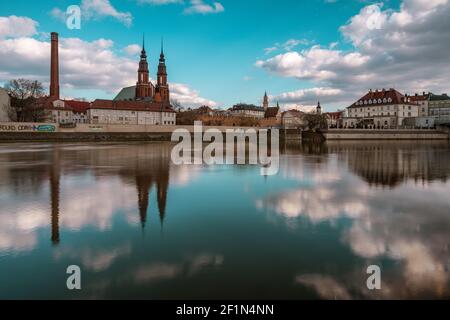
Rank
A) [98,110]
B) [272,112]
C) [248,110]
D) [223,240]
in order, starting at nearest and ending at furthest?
[223,240] < [98,110] < [272,112] < [248,110]

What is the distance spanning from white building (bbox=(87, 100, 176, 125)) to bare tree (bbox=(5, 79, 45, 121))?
14712 millimetres

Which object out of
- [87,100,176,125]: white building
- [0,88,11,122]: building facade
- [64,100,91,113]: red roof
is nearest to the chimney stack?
[64,100,91,113]: red roof

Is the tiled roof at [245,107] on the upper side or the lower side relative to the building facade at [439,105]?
upper

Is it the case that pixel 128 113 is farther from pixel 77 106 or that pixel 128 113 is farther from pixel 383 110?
pixel 383 110

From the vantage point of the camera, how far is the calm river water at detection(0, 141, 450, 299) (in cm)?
546

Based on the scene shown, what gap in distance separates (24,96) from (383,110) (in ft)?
293

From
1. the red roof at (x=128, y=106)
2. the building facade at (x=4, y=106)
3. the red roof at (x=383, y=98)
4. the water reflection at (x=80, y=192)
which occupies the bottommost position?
the water reflection at (x=80, y=192)

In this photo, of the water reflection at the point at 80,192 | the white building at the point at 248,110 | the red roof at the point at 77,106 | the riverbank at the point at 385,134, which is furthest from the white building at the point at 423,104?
the water reflection at the point at 80,192

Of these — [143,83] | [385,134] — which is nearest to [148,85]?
[143,83]

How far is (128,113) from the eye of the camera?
8662cm

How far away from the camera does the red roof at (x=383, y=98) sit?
3752 inches

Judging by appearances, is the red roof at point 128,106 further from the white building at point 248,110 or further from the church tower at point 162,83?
the white building at point 248,110

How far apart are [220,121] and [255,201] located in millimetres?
98586
